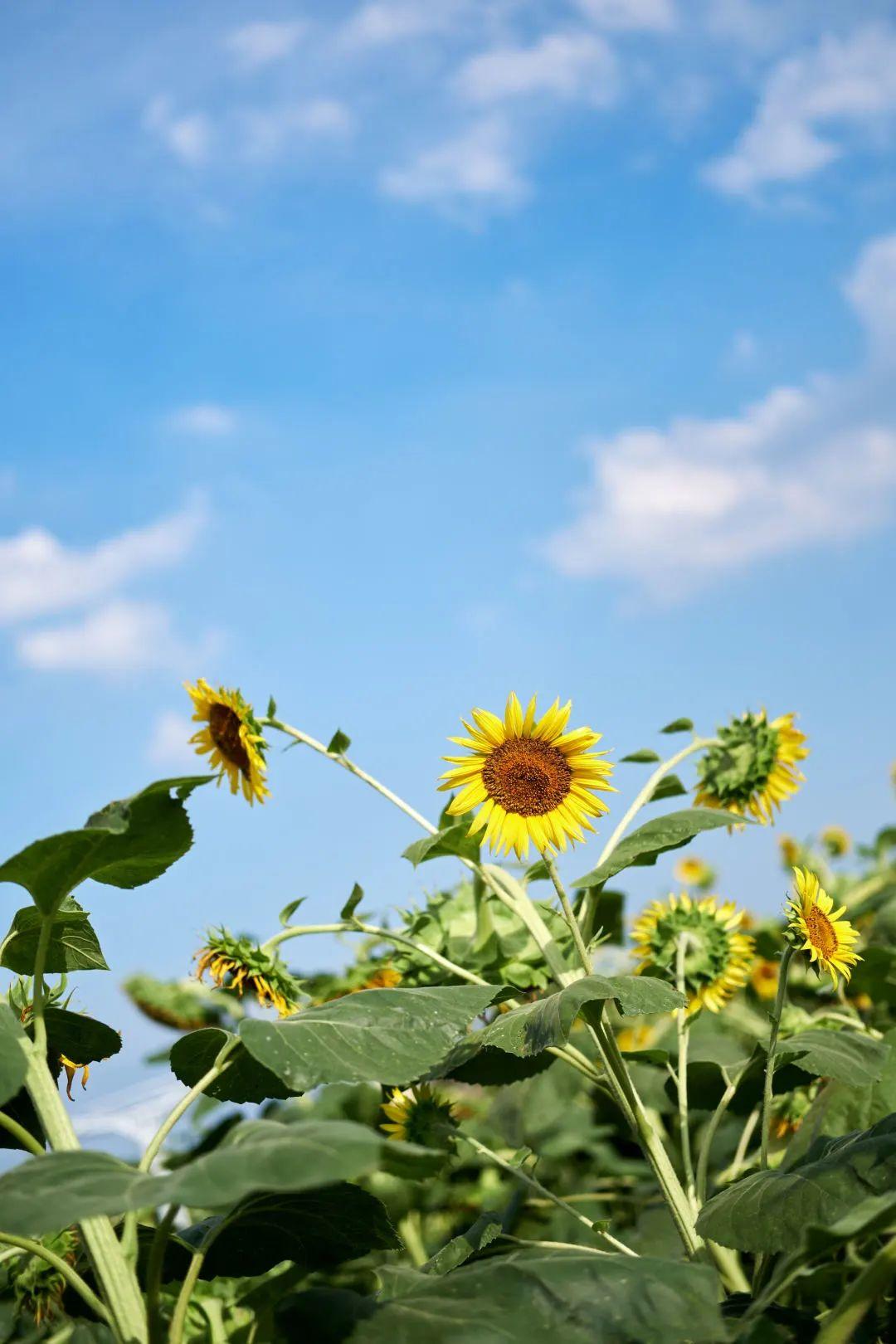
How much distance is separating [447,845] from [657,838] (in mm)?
270

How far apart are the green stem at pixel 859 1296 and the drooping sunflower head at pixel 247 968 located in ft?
3.10

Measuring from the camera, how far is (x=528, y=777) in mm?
1583

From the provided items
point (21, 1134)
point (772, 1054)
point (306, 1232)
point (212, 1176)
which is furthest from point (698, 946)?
point (212, 1176)

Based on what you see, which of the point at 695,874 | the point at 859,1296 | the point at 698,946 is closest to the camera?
the point at 859,1296

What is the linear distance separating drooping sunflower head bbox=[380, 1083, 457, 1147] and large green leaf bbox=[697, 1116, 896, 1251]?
1.79ft

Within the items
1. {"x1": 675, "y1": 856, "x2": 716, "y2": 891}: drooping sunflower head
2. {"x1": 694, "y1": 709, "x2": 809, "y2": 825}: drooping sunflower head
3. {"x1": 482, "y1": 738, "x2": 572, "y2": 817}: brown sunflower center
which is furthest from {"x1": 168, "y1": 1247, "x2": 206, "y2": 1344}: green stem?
{"x1": 675, "y1": 856, "x2": 716, "y2": 891}: drooping sunflower head

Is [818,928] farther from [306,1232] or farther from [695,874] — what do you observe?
[695,874]

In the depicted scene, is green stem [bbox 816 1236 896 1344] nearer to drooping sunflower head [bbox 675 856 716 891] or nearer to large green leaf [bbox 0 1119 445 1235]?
large green leaf [bbox 0 1119 445 1235]

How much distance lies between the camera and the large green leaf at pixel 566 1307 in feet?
2.95

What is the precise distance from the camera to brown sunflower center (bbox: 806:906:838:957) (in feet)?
4.80

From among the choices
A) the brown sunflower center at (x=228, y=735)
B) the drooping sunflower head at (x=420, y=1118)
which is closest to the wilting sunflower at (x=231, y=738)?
the brown sunflower center at (x=228, y=735)

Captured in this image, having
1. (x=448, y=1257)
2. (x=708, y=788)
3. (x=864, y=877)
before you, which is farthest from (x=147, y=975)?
(x=864, y=877)

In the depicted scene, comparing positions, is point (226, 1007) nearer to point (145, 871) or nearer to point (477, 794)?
point (477, 794)

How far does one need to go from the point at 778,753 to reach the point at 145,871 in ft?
3.82
